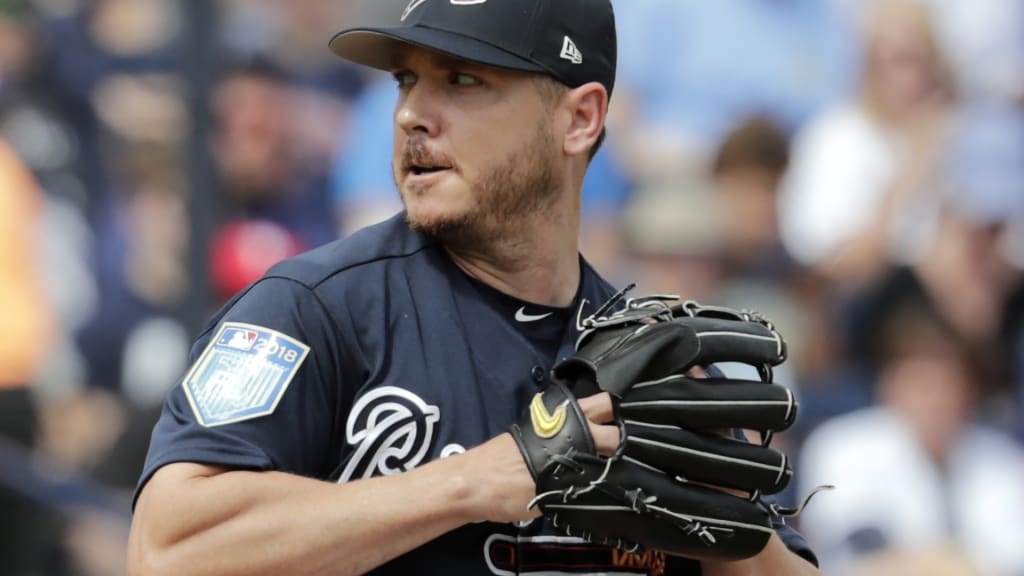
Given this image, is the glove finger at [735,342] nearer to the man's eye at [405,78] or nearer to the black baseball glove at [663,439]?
the black baseball glove at [663,439]

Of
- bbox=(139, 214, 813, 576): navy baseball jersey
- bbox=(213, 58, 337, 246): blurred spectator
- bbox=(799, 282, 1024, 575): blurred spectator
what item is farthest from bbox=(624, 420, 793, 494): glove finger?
bbox=(213, 58, 337, 246): blurred spectator

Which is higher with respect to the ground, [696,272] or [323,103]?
[323,103]

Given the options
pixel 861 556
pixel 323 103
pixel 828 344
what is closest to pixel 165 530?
pixel 861 556

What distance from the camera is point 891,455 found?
5.91 metres

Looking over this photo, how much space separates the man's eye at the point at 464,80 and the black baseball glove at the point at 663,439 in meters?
0.52

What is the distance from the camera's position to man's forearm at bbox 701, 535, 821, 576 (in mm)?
2891

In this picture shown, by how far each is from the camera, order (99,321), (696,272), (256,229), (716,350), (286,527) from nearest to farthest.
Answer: (286,527)
(716,350)
(696,272)
(256,229)
(99,321)

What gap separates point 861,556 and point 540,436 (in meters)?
3.53

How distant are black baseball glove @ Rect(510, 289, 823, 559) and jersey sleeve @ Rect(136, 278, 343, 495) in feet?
1.11

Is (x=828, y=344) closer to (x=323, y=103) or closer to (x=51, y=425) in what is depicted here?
(x=323, y=103)

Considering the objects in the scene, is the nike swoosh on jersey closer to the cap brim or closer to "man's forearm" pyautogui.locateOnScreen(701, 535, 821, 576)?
the cap brim

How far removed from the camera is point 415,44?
290 cm

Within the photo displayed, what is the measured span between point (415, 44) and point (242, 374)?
2.28 feet

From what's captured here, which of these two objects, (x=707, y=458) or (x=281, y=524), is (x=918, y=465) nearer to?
A: (x=707, y=458)
